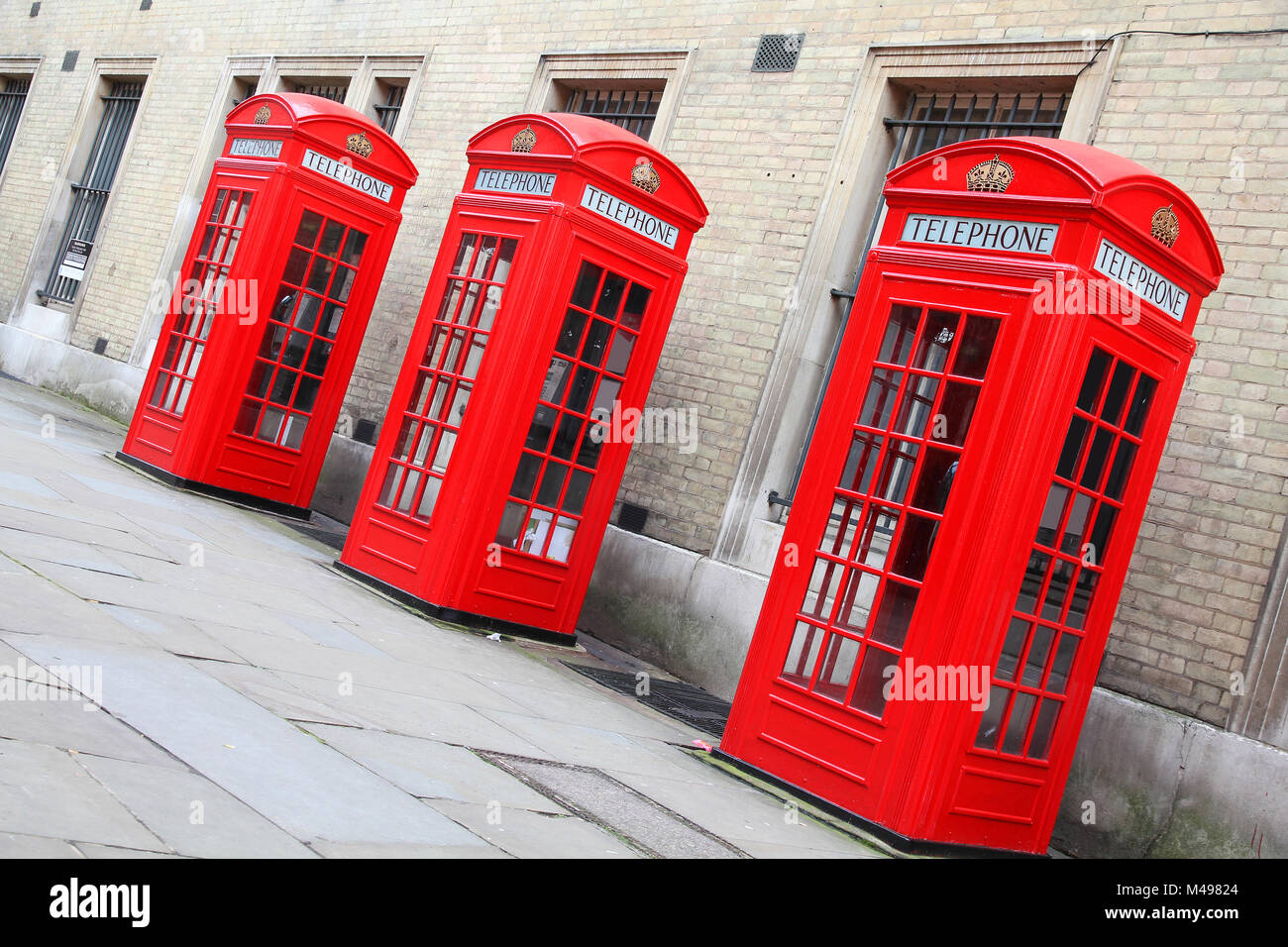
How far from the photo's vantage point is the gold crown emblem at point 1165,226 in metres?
5.59

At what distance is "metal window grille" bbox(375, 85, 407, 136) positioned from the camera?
13039mm

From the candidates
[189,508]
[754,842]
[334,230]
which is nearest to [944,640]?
[754,842]

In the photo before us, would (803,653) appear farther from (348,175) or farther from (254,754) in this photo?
(348,175)

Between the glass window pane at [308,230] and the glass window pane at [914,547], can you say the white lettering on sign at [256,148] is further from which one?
the glass window pane at [914,547]

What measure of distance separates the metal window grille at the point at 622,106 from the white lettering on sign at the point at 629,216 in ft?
8.23

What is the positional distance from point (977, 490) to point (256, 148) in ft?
24.1

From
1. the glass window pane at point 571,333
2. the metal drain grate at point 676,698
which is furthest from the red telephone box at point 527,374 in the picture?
the metal drain grate at point 676,698

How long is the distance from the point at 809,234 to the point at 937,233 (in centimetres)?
290

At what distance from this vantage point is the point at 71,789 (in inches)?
127

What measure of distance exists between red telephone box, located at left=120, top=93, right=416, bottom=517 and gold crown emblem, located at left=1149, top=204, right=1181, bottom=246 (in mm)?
6724

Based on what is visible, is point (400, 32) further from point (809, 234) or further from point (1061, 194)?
point (1061, 194)

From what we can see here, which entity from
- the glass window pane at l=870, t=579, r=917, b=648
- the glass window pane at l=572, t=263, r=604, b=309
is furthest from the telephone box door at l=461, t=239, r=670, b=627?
the glass window pane at l=870, t=579, r=917, b=648

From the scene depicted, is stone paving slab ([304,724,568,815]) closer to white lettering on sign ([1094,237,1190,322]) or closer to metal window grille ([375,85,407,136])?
white lettering on sign ([1094,237,1190,322])
